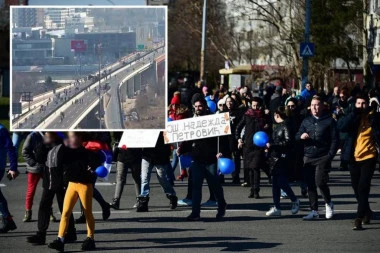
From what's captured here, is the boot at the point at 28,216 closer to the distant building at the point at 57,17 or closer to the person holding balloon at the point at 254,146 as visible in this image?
the distant building at the point at 57,17

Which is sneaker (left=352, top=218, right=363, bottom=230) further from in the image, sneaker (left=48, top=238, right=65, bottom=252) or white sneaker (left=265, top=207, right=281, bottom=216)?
sneaker (left=48, top=238, right=65, bottom=252)

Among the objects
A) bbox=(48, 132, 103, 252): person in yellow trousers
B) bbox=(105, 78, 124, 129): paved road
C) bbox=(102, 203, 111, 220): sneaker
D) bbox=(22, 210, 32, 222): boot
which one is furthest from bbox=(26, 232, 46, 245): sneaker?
bbox=(102, 203, 111, 220): sneaker

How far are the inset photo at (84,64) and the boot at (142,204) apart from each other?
3480 millimetres

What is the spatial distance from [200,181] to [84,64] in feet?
11.1

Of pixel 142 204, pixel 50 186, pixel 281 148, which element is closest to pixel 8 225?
pixel 50 186

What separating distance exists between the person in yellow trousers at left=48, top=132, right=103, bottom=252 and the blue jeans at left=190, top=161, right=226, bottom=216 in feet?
8.95

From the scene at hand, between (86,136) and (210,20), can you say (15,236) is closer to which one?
(86,136)

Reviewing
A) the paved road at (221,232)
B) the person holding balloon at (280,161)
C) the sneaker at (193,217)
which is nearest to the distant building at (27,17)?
the paved road at (221,232)

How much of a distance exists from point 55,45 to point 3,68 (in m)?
76.8

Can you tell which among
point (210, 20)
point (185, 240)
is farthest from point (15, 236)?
point (210, 20)

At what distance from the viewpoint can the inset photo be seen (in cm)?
1148

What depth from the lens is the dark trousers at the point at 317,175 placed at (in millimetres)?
13914

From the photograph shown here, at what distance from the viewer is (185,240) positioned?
12.5m

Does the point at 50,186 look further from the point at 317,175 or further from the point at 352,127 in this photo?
the point at 352,127
